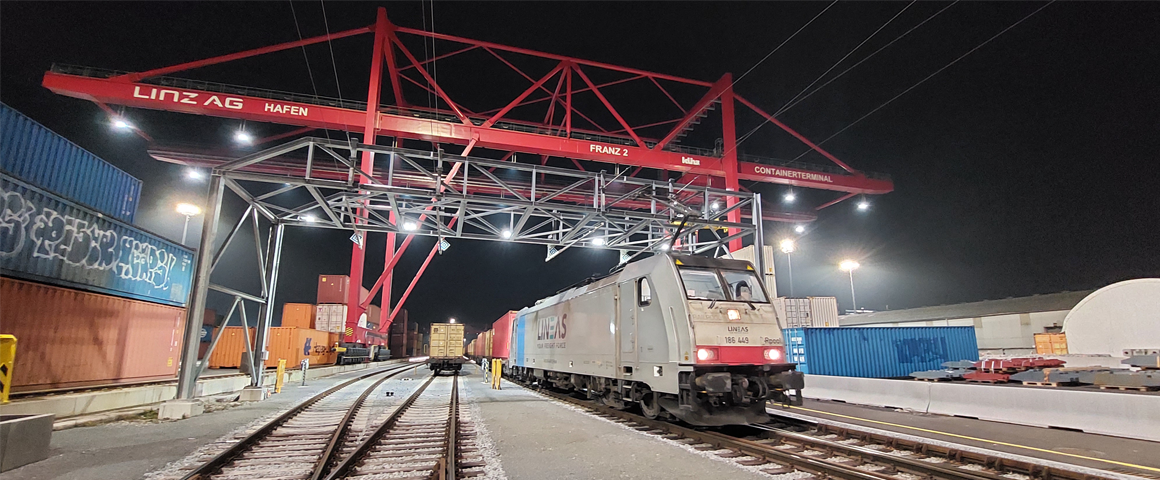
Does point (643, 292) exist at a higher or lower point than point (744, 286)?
lower

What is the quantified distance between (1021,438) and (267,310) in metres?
17.3

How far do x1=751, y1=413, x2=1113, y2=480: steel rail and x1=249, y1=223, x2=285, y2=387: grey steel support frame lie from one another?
1344 centimetres

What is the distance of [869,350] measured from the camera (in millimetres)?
16234

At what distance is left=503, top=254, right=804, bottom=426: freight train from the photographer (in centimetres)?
733

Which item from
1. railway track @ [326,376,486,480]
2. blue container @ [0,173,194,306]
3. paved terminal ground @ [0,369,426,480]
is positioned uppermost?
blue container @ [0,173,194,306]

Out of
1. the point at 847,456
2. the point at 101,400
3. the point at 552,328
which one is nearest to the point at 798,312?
the point at 552,328

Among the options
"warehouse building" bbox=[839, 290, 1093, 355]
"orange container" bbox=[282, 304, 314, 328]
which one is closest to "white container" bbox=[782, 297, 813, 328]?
"warehouse building" bbox=[839, 290, 1093, 355]

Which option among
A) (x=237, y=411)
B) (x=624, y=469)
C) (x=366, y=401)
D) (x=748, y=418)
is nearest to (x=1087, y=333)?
(x=748, y=418)

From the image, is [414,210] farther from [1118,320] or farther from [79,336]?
[1118,320]

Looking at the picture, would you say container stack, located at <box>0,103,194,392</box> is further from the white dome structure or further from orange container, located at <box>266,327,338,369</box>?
the white dome structure

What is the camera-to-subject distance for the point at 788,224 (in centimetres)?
4316

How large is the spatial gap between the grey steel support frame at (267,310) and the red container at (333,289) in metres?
20.9

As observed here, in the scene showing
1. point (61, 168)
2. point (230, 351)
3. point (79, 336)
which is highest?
point (61, 168)

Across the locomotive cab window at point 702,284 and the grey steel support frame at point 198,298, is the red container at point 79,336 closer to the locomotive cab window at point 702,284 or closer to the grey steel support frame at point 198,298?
the grey steel support frame at point 198,298
